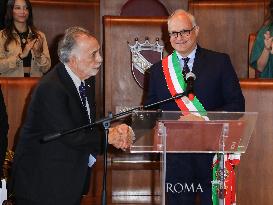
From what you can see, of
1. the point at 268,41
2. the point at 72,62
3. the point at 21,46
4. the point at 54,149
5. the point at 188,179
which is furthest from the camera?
the point at 21,46

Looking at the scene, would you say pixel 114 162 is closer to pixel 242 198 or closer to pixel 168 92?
pixel 242 198

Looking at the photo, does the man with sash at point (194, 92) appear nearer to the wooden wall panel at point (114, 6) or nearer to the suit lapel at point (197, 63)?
the suit lapel at point (197, 63)

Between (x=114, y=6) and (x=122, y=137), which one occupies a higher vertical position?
(x=114, y=6)

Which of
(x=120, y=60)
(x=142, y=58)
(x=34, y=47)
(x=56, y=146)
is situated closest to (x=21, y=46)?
(x=34, y=47)

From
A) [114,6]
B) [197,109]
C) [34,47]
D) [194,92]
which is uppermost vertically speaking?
[114,6]

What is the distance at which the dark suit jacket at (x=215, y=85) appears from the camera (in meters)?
3.64

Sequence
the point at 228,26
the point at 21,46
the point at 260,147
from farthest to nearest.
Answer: the point at 228,26 < the point at 21,46 < the point at 260,147

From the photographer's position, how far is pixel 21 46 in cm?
565

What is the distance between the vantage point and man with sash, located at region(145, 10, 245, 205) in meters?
3.63

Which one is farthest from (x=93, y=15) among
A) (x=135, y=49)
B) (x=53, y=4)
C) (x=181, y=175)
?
(x=181, y=175)

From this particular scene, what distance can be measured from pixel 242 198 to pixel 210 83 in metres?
1.43

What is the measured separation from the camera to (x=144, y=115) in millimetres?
2941

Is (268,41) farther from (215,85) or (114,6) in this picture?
(114,6)

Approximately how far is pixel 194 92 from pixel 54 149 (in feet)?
3.11
